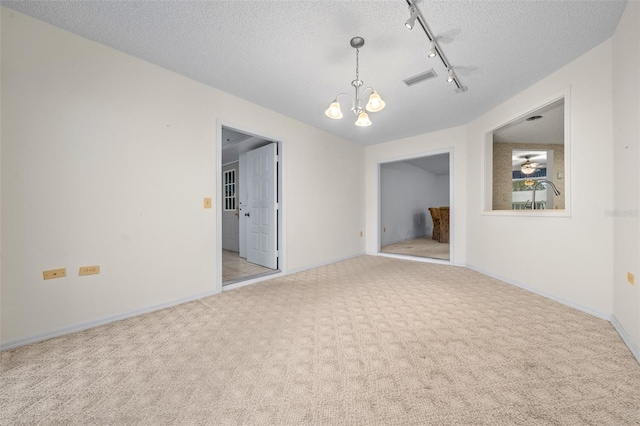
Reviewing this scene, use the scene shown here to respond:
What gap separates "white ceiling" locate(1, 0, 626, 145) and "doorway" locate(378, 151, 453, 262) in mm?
3396

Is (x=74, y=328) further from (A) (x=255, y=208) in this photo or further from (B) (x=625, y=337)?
(B) (x=625, y=337)

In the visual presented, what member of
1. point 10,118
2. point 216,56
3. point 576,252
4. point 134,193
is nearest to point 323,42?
point 216,56

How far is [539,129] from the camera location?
14.6ft

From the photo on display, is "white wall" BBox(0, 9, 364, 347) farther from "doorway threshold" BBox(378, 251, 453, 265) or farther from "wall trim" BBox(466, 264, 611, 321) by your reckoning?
"wall trim" BBox(466, 264, 611, 321)

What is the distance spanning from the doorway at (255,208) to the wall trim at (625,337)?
140 inches

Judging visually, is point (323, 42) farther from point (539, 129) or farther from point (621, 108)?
point (539, 129)

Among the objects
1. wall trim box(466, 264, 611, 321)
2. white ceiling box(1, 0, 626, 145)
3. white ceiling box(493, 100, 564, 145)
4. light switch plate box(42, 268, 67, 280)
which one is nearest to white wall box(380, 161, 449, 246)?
white ceiling box(493, 100, 564, 145)

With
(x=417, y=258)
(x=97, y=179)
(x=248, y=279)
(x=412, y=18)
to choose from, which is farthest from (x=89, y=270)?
(x=417, y=258)

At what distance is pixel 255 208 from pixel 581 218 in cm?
428

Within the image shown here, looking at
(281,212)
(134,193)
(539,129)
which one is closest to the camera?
(134,193)

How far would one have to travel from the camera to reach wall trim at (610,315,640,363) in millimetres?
1657

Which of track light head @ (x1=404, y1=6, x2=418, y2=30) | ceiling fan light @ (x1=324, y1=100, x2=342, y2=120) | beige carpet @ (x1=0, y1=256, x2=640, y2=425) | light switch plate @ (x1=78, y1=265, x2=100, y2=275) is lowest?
beige carpet @ (x1=0, y1=256, x2=640, y2=425)

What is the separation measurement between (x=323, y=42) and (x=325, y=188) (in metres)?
2.71

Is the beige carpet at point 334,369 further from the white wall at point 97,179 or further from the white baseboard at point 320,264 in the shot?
the white baseboard at point 320,264
